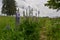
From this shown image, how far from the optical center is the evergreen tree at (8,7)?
63.6 m

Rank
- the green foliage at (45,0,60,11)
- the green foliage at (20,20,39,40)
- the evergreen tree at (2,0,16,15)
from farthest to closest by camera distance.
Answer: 1. the evergreen tree at (2,0,16,15)
2. the green foliage at (45,0,60,11)
3. the green foliage at (20,20,39,40)

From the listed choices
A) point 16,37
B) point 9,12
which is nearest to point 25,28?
point 16,37

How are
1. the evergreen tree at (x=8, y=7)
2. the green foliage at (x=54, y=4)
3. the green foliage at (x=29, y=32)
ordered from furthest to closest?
1. the evergreen tree at (x=8, y=7)
2. the green foliage at (x=54, y=4)
3. the green foliage at (x=29, y=32)

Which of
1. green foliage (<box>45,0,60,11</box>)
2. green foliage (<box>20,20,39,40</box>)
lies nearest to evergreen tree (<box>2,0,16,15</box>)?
green foliage (<box>45,0,60,11</box>)

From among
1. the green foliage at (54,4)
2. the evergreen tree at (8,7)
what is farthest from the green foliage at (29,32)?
the evergreen tree at (8,7)

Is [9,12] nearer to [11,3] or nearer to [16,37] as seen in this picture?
[11,3]

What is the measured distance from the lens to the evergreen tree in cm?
6362

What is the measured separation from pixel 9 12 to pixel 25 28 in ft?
164

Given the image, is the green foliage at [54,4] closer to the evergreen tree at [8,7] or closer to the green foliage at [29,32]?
the green foliage at [29,32]

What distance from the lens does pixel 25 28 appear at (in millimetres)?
14586

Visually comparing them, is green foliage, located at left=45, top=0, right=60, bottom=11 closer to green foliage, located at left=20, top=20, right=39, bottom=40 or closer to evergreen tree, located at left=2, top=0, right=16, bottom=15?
green foliage, located at left=20, top=20, right=39, bottom=40

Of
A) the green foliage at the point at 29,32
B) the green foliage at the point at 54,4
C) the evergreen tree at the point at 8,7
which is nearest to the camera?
the green foliage at the point at 29,32

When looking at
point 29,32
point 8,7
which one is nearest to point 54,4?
point 29,32

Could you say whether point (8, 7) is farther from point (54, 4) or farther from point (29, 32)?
point (29, 32)
